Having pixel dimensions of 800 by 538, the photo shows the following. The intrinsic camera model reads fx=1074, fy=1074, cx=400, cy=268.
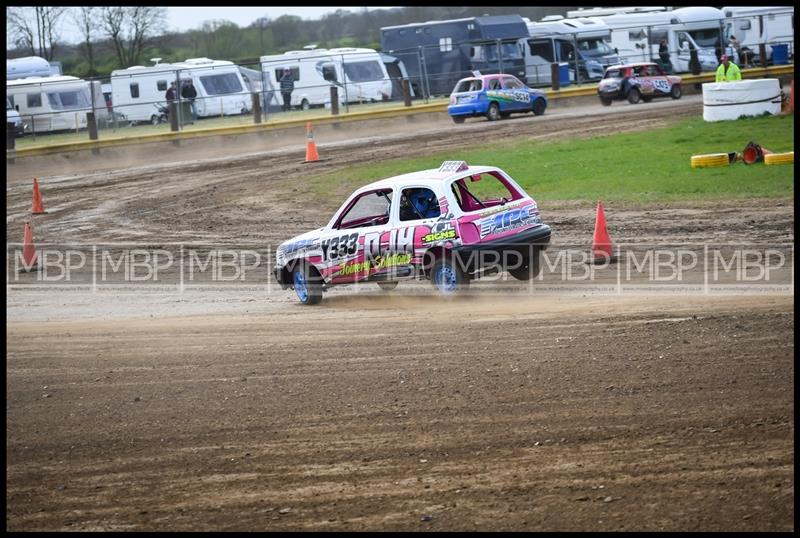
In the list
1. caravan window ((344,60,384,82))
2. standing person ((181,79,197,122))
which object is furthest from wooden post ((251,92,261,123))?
caravan window ((344,60,384,82))

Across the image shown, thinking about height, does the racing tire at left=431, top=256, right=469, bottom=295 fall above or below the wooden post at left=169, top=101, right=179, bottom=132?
below

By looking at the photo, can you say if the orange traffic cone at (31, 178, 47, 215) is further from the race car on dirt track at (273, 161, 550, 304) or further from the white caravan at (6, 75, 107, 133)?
the white caravan at (6, 75, 107, 133)

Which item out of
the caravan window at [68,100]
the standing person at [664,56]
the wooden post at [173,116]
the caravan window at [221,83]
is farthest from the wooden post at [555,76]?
the caravan window at [68,100]

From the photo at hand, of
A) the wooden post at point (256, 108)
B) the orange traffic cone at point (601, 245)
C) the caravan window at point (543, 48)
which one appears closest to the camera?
the orange traffic cone at point (601, 245)

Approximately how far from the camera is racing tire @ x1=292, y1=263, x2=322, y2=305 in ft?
41.7

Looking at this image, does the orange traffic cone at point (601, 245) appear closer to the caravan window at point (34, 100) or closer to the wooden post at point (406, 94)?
the wooden post at point (406, 94)

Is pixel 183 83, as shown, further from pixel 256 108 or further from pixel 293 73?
pixel 293 73

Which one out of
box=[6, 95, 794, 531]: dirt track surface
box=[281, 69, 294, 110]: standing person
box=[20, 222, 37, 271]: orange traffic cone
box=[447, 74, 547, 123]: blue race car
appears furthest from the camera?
box=[281, 69, 294, 110]: standing person

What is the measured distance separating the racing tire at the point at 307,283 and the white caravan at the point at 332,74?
2642 cm

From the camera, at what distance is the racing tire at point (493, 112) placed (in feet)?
112

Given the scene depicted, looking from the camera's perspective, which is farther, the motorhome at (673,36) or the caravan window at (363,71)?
the motorhome at (673,36)

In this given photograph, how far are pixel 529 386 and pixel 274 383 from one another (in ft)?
6.85

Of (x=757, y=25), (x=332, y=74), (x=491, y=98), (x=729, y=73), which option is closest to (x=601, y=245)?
(x=729, y=73)

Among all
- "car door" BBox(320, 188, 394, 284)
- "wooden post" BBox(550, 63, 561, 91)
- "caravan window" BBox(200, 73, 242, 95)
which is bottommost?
"car door" BBox(320, 188, 394, 284)
